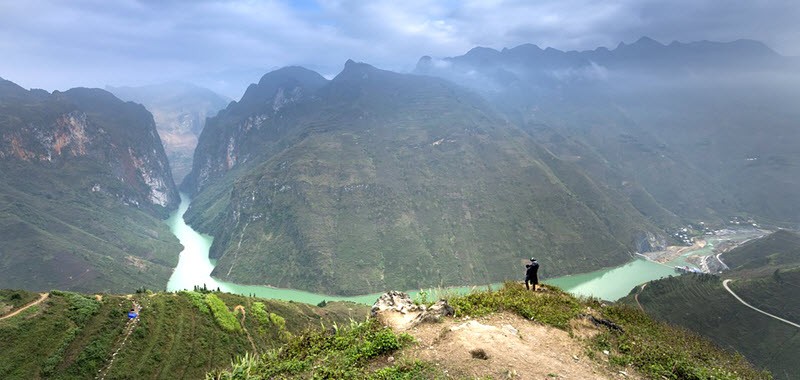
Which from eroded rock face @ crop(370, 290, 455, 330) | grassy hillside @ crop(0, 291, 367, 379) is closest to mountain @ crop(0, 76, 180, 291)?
grassy hillside @ crop(0, 291, 367, 379)

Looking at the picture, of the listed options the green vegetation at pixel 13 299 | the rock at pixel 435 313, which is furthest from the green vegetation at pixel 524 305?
the green vegetation at pixel 13 299

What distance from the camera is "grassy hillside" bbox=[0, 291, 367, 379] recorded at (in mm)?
36031

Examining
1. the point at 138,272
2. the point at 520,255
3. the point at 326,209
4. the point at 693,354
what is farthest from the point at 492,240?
the point at 693,354

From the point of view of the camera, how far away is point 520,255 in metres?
158

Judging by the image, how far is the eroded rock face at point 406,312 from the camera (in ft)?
48.1

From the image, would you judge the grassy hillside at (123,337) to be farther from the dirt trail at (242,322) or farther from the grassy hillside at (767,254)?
the grassy hillside at (767,254)

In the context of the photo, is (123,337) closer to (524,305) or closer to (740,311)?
(524,305)

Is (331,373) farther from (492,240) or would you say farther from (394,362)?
(492,240)

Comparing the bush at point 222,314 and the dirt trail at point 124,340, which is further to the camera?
the bush at point 222,314

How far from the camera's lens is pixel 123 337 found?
1602 inches

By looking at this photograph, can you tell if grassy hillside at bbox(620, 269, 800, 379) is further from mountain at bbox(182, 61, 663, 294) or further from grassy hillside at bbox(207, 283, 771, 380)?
grassy hillside at bbox(207, 283, 771, 380)

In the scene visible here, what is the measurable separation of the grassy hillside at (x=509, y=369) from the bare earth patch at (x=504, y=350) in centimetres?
15

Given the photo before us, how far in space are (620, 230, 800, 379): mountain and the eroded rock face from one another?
74019 mm

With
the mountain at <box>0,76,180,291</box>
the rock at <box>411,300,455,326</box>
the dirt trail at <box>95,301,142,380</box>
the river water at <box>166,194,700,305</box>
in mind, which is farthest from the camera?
the river water at <box>166,194,700,305</box>
